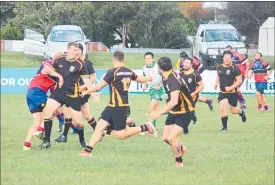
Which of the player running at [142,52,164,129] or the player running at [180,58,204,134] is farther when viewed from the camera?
the player running at [142,52,164,129]

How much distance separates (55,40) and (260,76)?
13.9 metres

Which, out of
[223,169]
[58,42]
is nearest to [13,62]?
[58,42]

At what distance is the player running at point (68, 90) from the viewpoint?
12.5m

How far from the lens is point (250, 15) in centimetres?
4753

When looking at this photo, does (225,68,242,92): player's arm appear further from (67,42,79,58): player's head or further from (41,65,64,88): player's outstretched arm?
(41,65,64,88): player's outstretched arm

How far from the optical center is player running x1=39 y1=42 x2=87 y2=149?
40.9 ft

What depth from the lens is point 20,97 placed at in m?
26.6

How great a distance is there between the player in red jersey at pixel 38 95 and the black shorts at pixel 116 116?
158 centimetres

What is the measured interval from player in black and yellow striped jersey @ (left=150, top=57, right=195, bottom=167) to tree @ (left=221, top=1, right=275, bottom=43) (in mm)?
37148

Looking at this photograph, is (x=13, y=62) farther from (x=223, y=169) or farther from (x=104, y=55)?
(x=223, y=169)

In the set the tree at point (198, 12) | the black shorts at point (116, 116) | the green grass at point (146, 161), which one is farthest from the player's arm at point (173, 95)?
the tree at point (198, 12)

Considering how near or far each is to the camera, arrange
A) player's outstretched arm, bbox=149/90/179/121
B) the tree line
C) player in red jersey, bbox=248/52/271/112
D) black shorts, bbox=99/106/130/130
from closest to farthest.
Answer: player's outstretched arm, bbox=149/90/179/121
black shorts, bbox=99/106/130/130
player in red jersey, bbox=248/52/271/112
the tree line

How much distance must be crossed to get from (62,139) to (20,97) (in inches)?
523

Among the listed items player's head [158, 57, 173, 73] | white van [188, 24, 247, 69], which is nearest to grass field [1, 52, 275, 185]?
player's head [158, 57, 173, 73]
